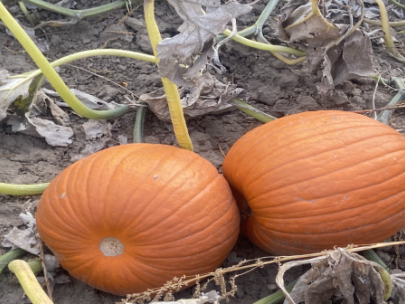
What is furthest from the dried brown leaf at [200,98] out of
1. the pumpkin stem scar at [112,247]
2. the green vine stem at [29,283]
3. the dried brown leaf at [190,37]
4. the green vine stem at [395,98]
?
the green vine stem at [29,283]

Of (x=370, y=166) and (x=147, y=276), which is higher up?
(x=370, y=166)

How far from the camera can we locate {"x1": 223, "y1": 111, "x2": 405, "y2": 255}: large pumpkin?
1.32 m

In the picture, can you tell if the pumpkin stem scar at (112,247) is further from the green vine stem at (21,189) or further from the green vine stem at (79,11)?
the green vine stem at (79,11)

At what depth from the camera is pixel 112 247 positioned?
1319mm

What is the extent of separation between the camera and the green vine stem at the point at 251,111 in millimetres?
2037

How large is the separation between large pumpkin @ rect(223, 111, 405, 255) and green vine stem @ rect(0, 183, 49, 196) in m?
0.86

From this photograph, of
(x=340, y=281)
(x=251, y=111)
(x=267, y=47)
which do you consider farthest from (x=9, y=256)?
(x=267, y=47)

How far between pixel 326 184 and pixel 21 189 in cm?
120

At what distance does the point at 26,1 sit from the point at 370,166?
2.12 meters

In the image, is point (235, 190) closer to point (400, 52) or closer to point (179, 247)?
point (179, 247)

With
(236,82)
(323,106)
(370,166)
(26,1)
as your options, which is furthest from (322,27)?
(26,1)

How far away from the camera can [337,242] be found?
4.44ft

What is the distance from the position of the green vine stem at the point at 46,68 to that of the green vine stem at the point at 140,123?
0.31ft

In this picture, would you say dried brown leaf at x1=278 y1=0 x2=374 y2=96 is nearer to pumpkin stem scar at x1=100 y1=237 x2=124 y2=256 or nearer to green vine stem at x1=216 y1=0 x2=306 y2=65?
green vine stem at x1=216 y1=0 x2=306 y2=65
